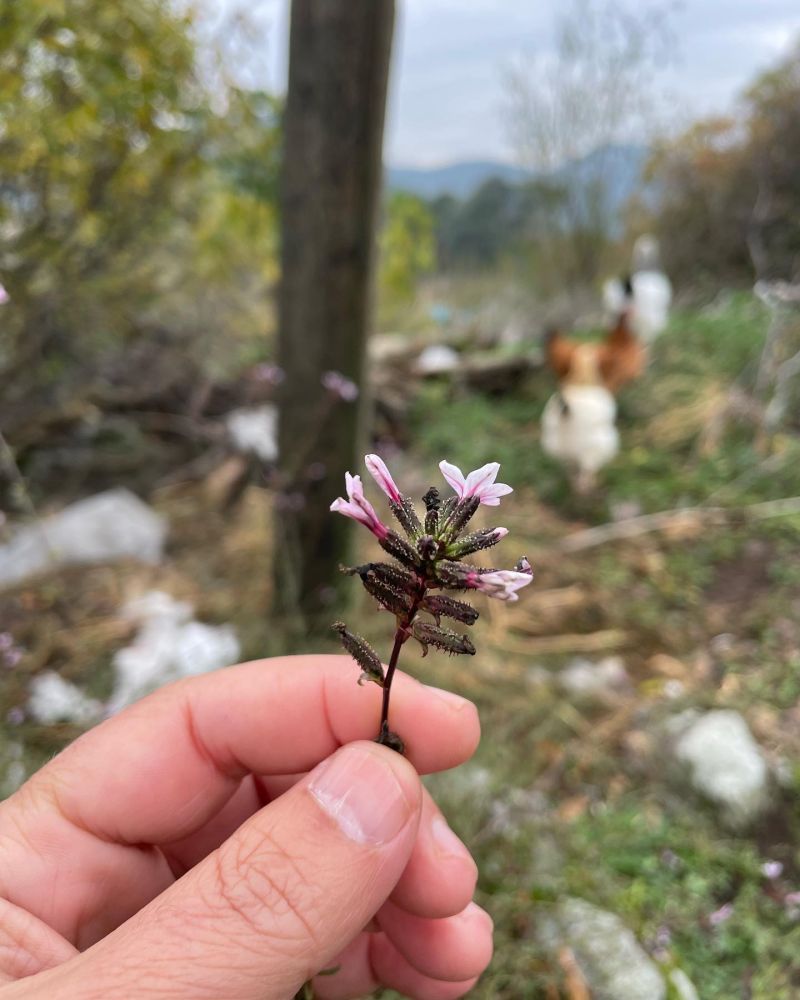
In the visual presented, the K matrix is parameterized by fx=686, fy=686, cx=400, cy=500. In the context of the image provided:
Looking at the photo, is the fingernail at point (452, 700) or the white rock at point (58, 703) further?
the white rock at point (58, 703)

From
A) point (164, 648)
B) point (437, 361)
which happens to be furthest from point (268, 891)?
point (437, 361)

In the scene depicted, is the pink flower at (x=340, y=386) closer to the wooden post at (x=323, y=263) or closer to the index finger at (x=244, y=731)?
the wooden post at (x=323, y=263)

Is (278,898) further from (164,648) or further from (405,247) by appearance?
(405,247)

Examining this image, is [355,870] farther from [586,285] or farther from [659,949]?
[586,285]

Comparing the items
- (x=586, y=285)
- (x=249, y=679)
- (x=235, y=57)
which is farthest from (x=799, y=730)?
(x=586, y=285)

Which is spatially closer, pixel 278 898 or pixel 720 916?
pixel 278 898

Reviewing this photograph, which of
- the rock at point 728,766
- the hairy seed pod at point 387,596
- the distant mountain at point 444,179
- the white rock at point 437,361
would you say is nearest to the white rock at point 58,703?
the hairy seed pod at point 387,596
